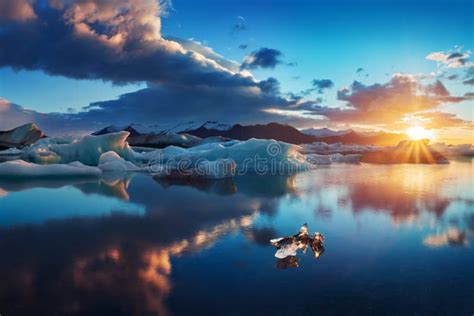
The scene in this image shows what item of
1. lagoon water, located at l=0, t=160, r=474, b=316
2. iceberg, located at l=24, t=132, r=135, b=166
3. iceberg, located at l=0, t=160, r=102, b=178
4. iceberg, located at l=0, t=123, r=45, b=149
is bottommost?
lagoon water, located at l=0, t=160, r=474, b=316

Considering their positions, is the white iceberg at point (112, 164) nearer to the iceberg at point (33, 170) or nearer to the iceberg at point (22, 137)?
the iceberg at point (33, 170)

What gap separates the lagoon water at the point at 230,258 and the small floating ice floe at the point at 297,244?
0.11m

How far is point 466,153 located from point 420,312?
164 feet

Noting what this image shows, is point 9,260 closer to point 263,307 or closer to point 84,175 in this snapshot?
point 263,307

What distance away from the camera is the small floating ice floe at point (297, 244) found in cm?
425

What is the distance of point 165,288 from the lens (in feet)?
10.7

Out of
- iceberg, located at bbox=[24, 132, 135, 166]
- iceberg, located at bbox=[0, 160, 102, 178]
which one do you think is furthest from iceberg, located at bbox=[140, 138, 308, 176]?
iceberg, located at bbox=[0, 160, 102, 178]

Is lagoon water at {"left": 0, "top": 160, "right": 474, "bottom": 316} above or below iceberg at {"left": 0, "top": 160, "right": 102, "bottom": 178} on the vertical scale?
below

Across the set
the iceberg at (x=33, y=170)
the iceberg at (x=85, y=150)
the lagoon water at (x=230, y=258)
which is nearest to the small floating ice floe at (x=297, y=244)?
the lagoon water at (x=230, y=258)

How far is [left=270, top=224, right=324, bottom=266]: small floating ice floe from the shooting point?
4.25m

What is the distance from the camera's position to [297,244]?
14.9 ft

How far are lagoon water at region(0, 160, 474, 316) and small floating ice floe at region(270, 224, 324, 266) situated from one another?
0.11m

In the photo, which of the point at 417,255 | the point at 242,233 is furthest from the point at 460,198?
the point at 242,233

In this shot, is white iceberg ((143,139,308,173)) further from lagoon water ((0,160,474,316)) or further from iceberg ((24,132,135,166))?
lagoon water ((0,160,474,316))
